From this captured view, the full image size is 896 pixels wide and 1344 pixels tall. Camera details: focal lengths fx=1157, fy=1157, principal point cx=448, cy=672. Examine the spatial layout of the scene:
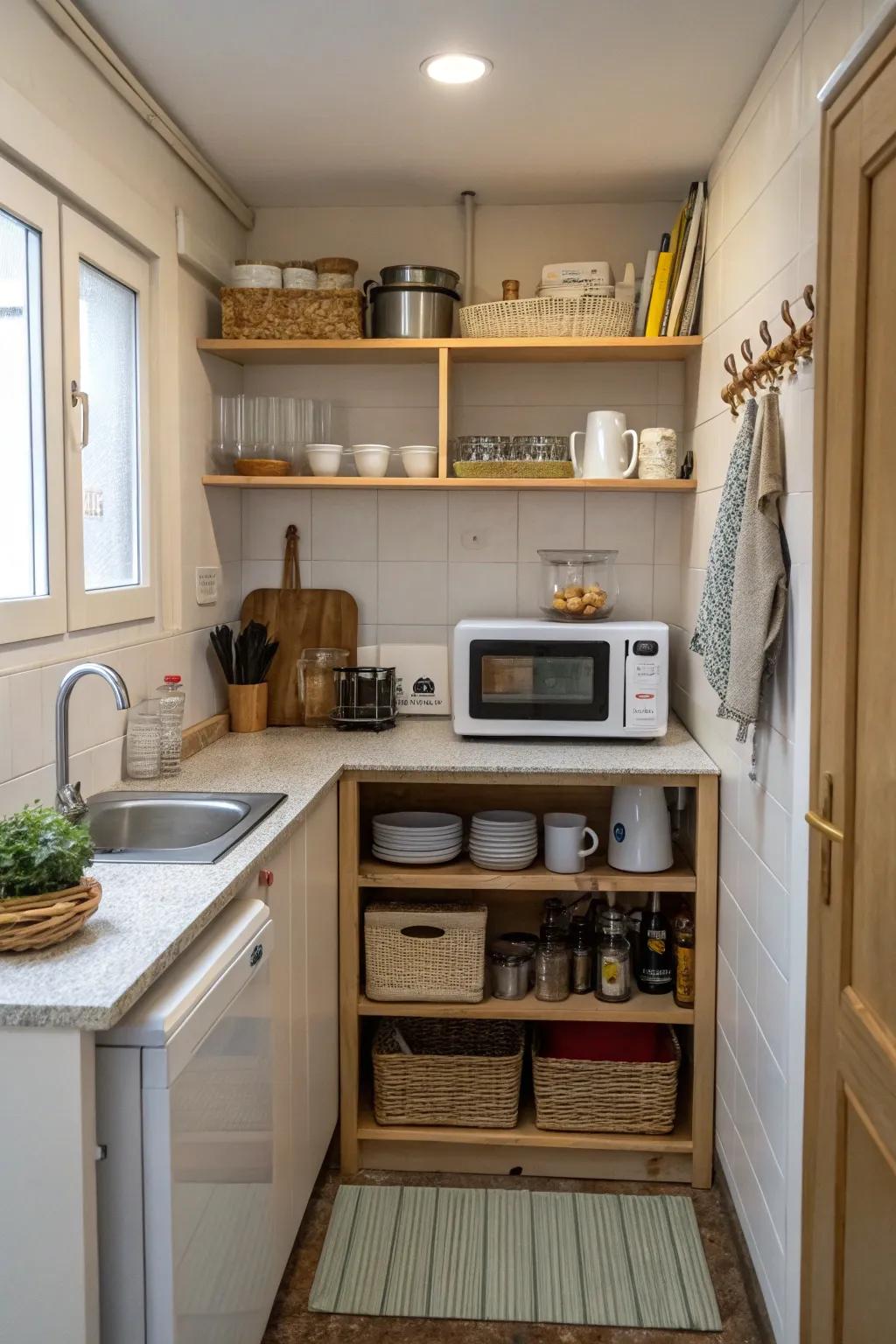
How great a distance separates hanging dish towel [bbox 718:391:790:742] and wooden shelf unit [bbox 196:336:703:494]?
854 millimetres

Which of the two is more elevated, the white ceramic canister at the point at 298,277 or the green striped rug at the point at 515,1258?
the white ceramic canister at the point at 298,277

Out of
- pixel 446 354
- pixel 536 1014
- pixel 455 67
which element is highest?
pixel 455 67

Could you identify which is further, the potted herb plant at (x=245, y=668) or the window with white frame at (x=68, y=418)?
the potted herb plant at (x=245, y=668)

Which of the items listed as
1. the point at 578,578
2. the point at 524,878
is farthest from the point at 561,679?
the point at 524,878

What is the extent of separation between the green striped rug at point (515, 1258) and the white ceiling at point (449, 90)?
2.30 meters

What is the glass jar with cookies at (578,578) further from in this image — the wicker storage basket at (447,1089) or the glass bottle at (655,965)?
the wicker storage basket at (447,1089)

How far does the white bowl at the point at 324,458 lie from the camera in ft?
9.45

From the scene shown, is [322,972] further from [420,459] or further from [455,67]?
[455,67]

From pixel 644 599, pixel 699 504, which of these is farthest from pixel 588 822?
pixel 699 504

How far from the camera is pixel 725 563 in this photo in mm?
2100

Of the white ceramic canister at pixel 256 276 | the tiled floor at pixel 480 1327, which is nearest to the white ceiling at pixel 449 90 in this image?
the white ceramic canister at pixel 256 276

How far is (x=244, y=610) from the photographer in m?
3.17

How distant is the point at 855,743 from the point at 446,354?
1716 millimetres

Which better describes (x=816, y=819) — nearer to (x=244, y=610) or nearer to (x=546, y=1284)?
(x=546, y=1284)
